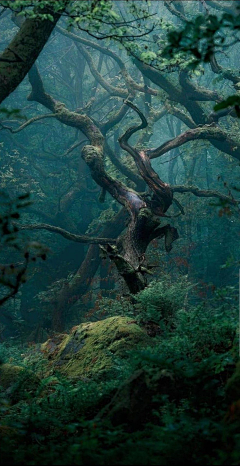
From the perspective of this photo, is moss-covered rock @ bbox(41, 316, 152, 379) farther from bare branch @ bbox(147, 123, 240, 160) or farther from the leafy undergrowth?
bare branch @ bbox(147, 123, 240, 160)

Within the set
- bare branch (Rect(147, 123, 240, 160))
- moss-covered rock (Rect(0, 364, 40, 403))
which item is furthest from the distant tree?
moss-covered rock (Rect(0, 364, 40, 403))

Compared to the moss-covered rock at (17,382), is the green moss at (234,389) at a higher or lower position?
higher

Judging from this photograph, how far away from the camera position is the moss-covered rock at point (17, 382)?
5.87 meters

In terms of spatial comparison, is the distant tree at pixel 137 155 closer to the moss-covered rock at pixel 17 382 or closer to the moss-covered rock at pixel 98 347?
the moss-covered rock at pixel 98 347

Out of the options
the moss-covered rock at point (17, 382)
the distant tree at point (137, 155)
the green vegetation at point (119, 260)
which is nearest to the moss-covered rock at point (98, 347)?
the green vegetation at point (119, 260)

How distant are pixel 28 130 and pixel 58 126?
5.87 feet

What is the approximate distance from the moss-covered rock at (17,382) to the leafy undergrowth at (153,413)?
0.12 ft

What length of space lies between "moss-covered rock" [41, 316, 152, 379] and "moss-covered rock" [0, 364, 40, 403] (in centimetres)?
60

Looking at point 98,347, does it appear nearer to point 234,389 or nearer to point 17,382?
point 17,382

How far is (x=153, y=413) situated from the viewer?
145 inches

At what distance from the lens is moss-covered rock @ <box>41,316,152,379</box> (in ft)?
19.7

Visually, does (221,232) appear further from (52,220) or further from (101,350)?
(101,350)

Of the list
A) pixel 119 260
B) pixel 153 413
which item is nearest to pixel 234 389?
pixel 153 413

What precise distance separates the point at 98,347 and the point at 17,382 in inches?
53.6
